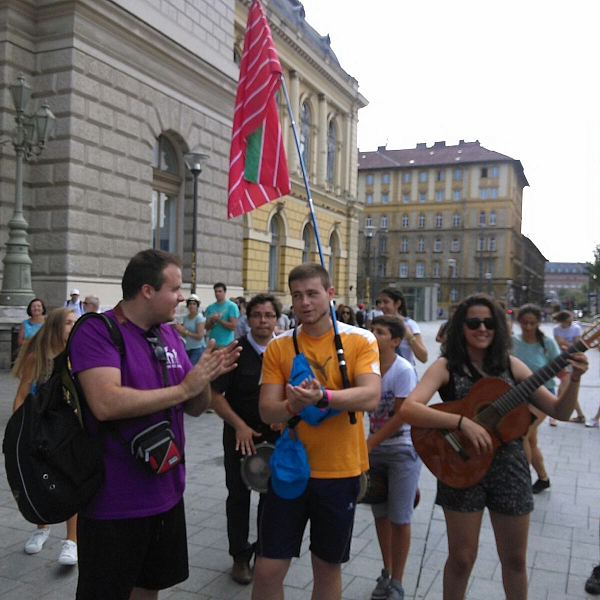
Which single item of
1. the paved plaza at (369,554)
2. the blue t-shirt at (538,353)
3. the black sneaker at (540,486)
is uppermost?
the blue t-shirt at (538,353)

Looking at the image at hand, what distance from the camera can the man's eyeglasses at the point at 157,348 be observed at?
2713mm

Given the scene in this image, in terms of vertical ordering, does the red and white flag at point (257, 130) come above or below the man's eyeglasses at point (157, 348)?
above

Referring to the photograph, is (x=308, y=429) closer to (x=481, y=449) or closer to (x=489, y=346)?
(x=481, y=449)

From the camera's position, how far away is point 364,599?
150 inches

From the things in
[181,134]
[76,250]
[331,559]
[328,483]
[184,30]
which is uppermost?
[184,30]

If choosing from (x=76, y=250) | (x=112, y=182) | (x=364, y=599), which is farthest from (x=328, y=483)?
(x=112, y=182)

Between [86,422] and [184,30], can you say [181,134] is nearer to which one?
[184,30]

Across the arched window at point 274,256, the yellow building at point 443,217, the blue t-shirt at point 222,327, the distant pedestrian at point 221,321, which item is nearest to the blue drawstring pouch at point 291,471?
the distant pedestrian at point 221,321

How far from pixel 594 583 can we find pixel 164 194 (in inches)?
608

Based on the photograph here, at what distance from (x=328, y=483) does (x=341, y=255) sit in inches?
1329

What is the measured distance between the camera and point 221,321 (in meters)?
9.32

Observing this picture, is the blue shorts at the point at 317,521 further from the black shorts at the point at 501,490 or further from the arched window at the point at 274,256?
the arched window at the point at 274,256

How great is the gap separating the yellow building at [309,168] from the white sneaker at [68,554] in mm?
21741

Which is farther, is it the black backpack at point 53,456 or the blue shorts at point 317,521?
the blue shorts at point 317,521
